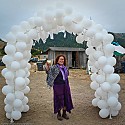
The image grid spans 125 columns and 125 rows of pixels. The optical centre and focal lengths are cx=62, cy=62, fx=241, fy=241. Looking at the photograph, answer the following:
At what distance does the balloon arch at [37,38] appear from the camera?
236 inches

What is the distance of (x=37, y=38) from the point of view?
6.48 meters

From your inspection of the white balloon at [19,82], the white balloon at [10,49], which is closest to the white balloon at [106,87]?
the white balloon at [19,82]

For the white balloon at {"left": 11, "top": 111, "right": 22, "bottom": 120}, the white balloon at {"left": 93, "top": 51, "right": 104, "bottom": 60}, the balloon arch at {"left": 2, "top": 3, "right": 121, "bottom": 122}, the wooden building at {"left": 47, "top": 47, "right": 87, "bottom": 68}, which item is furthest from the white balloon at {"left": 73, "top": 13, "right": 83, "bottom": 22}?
the wooden building at {"left": 47, "top": 47, "right": 87, "bottom": 68}

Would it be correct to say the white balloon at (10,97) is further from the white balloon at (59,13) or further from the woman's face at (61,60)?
the white balloon at (59,13)

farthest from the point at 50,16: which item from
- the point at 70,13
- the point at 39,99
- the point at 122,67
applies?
the point at 122,67

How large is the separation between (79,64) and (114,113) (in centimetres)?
2401

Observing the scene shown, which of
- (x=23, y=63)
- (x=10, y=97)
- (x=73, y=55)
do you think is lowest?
(x=10, y=97)

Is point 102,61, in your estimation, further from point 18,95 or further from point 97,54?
point 18,95

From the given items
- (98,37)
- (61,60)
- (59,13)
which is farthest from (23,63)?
(98,37)

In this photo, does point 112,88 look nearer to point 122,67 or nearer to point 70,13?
point 70,13

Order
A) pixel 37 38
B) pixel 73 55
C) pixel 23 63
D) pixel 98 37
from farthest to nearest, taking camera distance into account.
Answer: pixel 73 55
pixel 37 38
pixel 23 63
pixel 98 37

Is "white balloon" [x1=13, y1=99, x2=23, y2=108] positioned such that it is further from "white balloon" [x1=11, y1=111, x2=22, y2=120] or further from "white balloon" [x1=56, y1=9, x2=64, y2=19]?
"white balloon" [x1=56, y1=9, x2=64, y2=19]

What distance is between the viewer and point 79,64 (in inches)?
1193

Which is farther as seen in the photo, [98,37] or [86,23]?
[86,23]
